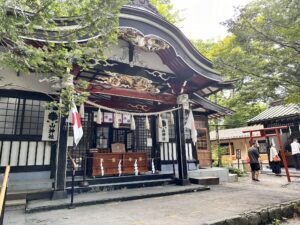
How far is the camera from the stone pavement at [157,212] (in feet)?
14.9

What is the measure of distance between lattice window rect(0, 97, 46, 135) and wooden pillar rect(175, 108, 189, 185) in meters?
5.45

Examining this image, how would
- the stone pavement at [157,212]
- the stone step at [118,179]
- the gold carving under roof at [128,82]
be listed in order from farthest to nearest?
the stone step at [118,179] → the gold carving under roof at [128,82] → the stone pavement at [157,212]

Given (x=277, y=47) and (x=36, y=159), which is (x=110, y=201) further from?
(x=277, y=47)

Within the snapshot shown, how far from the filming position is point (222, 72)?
8133mm

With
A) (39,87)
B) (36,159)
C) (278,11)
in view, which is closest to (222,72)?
(278,11)

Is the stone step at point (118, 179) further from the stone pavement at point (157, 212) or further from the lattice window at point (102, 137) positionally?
the lattice window at point (102, 137)

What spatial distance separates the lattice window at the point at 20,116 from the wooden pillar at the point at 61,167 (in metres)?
2.18

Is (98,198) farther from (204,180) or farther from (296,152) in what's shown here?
(296,152)

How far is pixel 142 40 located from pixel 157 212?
5406 mm

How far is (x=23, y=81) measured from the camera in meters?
7.93

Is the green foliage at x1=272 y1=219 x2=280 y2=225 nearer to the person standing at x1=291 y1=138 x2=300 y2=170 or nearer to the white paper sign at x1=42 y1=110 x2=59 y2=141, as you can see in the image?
the white paper sign at x1=42 y1=110 x2=59 y2=141

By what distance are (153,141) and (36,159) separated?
5473 millimetres

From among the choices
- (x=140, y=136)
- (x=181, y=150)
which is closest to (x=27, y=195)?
(x=181, y=150)

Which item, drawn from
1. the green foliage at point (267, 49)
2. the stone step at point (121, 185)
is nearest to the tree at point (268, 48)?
the green foliage at point (267, 49)
